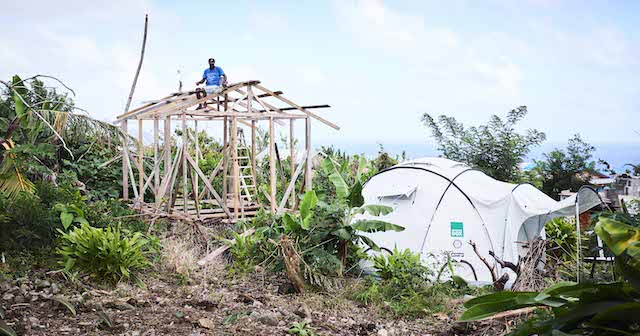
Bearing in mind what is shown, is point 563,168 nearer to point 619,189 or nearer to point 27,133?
point 619,189

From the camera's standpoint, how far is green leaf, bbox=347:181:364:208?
308 inches

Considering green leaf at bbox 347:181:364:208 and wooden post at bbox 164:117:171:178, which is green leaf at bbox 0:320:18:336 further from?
wooden post at bbox 164:117:171:178

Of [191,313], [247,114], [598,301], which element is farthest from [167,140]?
[598,301]

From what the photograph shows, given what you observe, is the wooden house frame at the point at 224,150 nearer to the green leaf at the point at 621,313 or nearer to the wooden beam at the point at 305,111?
the wooden beam at the point at 305,111

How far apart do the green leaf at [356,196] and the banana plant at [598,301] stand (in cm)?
394

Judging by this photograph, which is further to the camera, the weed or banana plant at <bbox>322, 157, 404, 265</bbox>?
banana plant at <bbox>322, 157, 404, 265</bbox>

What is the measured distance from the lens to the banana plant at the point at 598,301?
340cm

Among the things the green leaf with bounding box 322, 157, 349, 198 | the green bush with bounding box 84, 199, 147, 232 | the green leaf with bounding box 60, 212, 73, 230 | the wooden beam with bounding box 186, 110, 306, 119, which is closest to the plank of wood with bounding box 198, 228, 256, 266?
the green bush with bounding box 84, 199, 147, 232

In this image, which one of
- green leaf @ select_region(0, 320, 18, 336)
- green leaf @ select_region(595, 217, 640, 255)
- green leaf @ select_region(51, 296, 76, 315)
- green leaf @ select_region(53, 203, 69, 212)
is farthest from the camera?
green leaf @ select_region(53, 203, 69, 212)

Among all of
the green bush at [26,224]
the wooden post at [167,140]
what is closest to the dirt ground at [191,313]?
the green bush at [26,224]

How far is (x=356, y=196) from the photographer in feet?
25.9

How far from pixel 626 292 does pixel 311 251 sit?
4.42m

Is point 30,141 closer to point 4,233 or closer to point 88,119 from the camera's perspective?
point 88,119

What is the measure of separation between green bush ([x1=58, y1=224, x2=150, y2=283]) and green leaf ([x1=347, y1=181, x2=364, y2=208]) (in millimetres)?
2715
